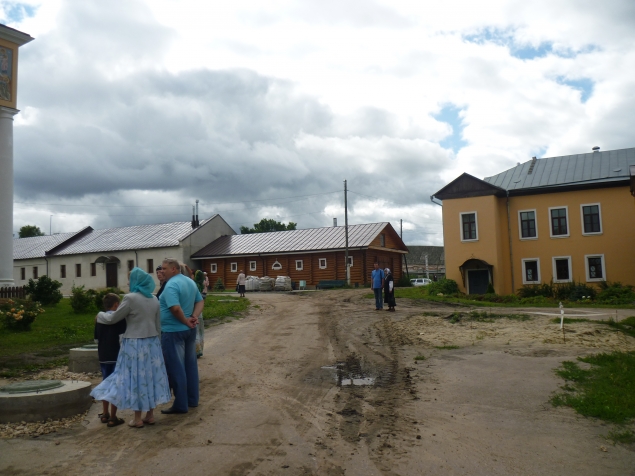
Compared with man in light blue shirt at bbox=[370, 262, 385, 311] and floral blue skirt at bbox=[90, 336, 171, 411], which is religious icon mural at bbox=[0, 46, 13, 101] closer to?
man in light blue shirt at bbox=[370, 262, 385, 311]

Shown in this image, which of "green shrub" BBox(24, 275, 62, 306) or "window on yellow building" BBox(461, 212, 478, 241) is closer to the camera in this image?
"green shrub" BBox(24, 275, 62, 306)

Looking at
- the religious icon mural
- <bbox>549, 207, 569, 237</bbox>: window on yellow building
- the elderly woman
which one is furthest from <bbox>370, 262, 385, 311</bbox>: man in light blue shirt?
<bbox>549, 207, 569, 237</bbox>: window on yellow building

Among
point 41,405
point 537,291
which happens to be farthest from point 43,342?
point 537,291

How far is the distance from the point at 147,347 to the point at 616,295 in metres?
26.6

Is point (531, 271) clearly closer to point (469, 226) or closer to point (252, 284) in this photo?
point (469, 226)

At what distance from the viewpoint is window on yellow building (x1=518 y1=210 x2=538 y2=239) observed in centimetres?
3281

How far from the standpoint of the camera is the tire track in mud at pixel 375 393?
567cm

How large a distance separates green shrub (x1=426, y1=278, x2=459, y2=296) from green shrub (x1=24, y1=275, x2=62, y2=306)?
60.9 ft

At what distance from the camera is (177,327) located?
6.72 metres

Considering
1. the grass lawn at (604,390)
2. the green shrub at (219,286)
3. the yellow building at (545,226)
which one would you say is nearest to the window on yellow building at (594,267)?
the yellow building at (545,226)

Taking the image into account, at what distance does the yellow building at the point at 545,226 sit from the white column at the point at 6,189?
22.5 metres

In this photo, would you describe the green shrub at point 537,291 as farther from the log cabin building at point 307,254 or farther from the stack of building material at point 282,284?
the stack of building material at point 282,284

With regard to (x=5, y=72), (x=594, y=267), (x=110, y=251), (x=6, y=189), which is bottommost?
(x=594, y=267)

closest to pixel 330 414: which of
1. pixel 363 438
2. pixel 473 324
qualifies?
pixel 363 438
